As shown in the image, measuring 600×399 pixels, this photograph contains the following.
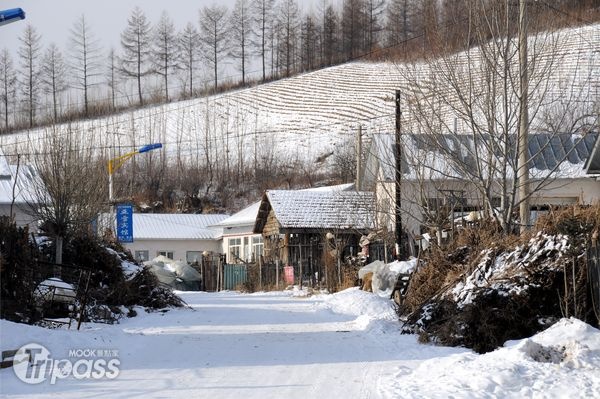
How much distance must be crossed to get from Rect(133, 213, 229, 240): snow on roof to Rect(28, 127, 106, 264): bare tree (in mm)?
35304

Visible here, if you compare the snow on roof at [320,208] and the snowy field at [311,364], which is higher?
the snow on roof at [320,208]

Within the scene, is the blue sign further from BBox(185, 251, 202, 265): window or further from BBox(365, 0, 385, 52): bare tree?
BBox(365, 0, 385, 52): bare tree

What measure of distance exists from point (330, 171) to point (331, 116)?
1165cm

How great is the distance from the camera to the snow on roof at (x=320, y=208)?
42156mm

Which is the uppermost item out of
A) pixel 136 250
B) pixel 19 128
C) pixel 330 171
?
pixel 19 128

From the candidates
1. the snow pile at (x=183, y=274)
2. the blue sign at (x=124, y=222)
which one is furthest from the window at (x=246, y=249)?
the blue sign at (x=124, y=222)

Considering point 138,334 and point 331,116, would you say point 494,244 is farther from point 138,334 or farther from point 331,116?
point 331,116

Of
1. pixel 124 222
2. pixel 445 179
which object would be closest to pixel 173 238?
pixel 124 222

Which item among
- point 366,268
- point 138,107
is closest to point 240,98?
point 138,107

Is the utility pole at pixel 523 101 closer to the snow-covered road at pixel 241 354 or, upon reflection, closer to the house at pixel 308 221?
the snow-covered road at pixel 241 354

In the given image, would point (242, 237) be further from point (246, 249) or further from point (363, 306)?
point (363, 306)

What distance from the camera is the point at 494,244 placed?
15211 millimetres

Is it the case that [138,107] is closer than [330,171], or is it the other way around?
[330,171]

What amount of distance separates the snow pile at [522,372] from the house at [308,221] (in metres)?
26.8
